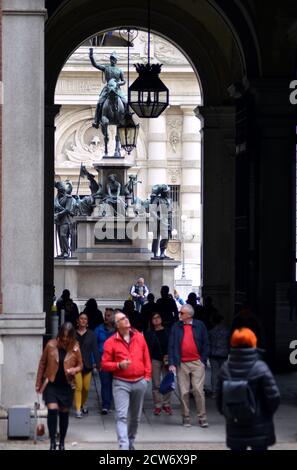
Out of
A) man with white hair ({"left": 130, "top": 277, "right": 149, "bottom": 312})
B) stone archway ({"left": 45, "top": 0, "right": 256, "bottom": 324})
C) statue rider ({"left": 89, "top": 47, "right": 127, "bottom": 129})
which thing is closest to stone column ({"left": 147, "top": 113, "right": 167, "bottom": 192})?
statue rider ({"left": 89, "top": 47, "right": 127, "bottom": 129})

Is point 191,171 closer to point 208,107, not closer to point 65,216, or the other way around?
point 65,216

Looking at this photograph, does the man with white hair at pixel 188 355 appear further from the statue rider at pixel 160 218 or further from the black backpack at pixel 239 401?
the statue rider at pixel 160 218

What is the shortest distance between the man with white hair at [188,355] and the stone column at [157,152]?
58.7 metres

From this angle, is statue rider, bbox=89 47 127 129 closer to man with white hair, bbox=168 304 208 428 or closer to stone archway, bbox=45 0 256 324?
stone archway, bbox=45 0 256 324

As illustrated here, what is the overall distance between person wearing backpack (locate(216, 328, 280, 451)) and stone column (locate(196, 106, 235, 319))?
19608 mm

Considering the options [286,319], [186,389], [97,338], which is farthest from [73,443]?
[286,319]

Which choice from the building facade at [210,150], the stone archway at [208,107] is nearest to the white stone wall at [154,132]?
the stone archway at [208,107]

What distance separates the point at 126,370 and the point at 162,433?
10.7 feet

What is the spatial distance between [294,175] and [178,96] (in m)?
52.0

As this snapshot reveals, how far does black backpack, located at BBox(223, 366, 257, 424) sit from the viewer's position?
518 inches

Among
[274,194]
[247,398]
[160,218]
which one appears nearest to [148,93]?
[274,194]

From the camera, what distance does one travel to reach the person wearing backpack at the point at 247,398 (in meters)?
13.2

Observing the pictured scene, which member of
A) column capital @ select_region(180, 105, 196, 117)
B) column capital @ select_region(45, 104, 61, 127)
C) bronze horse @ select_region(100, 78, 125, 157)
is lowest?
column capital @ select_region(45, 104, 61, 127)

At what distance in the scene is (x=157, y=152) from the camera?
79062mm
